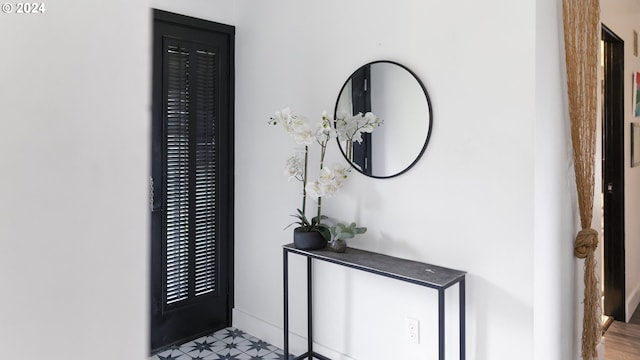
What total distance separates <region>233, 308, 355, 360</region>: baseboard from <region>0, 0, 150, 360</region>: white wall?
6.84 feet

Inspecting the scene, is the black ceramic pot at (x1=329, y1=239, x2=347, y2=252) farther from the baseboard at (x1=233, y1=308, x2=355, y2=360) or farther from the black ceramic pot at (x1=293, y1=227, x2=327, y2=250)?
the baseboard at (x1=233, y1=308, x2=355, y2=360)

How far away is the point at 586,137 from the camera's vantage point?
1.97m

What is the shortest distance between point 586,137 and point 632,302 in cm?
187

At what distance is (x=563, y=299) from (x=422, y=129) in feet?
3.35

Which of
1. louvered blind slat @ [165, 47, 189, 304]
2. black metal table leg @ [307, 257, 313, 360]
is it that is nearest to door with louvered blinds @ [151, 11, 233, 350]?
louvered blind slat @ [165, 47, 189, 304]

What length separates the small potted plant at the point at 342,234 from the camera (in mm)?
1998

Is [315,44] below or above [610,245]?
above

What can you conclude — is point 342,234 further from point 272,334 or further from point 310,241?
point 272,334

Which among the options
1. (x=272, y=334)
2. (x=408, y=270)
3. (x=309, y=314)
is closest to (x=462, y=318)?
(x=408, y=270)

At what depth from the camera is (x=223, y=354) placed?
2.50 m

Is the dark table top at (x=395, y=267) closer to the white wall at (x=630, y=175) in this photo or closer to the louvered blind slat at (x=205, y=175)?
the louvered blind slat at (x=205, y=175)

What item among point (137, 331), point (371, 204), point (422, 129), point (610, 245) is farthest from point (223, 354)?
point (610, 245)

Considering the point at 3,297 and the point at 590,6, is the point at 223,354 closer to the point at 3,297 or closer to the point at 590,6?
the point at 3,297

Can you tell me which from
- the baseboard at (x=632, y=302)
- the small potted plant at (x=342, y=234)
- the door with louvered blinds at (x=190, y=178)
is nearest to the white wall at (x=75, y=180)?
the small potted plant at (x=342, y=234)
